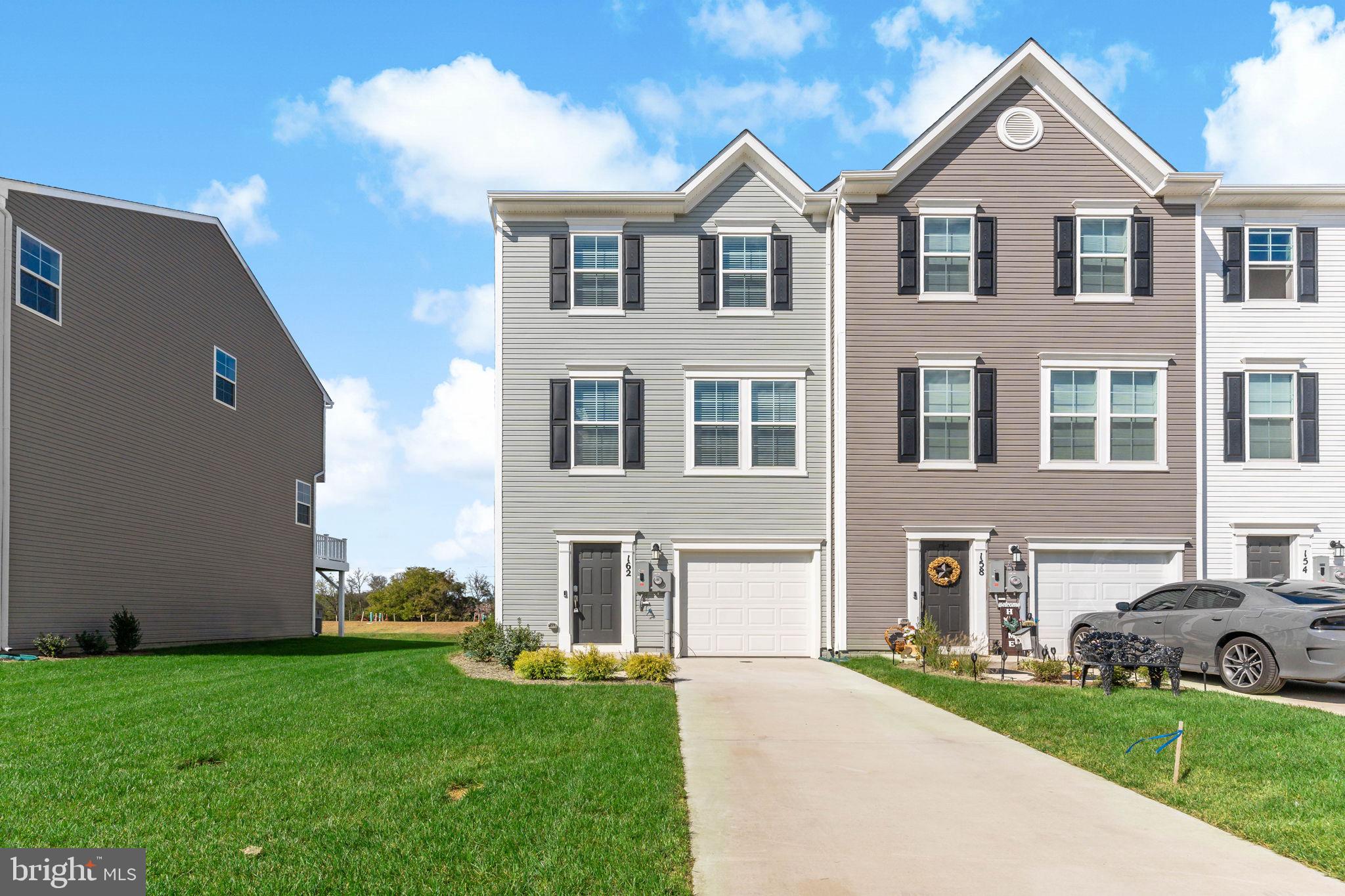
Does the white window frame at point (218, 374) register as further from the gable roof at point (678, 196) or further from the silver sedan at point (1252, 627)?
the silver sedan at point (1252, 627)

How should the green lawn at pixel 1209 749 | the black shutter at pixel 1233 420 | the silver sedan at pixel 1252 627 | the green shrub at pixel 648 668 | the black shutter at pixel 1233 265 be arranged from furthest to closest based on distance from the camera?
the black shutter at pixel 1233 265 → the black shutter at pixel 1233 420 → the green shrub at pixel 648 668 → the silver sedan at pixel 1252 627 → the green lawn at pixel 1209 749

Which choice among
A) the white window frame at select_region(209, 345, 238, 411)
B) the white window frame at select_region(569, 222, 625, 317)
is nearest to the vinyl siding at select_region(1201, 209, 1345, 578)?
the white window frame at select_region(569, 222, 625, 317)

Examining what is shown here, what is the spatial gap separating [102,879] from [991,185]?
707 inches

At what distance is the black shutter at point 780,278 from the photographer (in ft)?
63.4

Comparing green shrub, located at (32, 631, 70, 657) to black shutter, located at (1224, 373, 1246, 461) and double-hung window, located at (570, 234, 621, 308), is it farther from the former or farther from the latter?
black shutter, located at (1224, 373, 1246, 461)

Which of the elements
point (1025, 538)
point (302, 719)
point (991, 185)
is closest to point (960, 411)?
point (1025, 538)

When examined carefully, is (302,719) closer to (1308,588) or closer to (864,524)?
(864,524)

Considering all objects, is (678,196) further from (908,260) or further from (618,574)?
(618,574)

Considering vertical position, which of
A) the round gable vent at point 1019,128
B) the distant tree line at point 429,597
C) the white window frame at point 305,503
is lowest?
the distant tree line at point 429,597

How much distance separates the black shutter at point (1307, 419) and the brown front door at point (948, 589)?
21.8ft

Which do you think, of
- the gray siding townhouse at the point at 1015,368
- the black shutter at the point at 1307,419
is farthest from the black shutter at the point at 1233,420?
the black shutter at the point at 1307,419

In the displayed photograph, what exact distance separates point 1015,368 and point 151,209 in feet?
63.4

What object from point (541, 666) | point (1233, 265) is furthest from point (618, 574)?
point (1233, 265)

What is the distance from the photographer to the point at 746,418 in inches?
752
